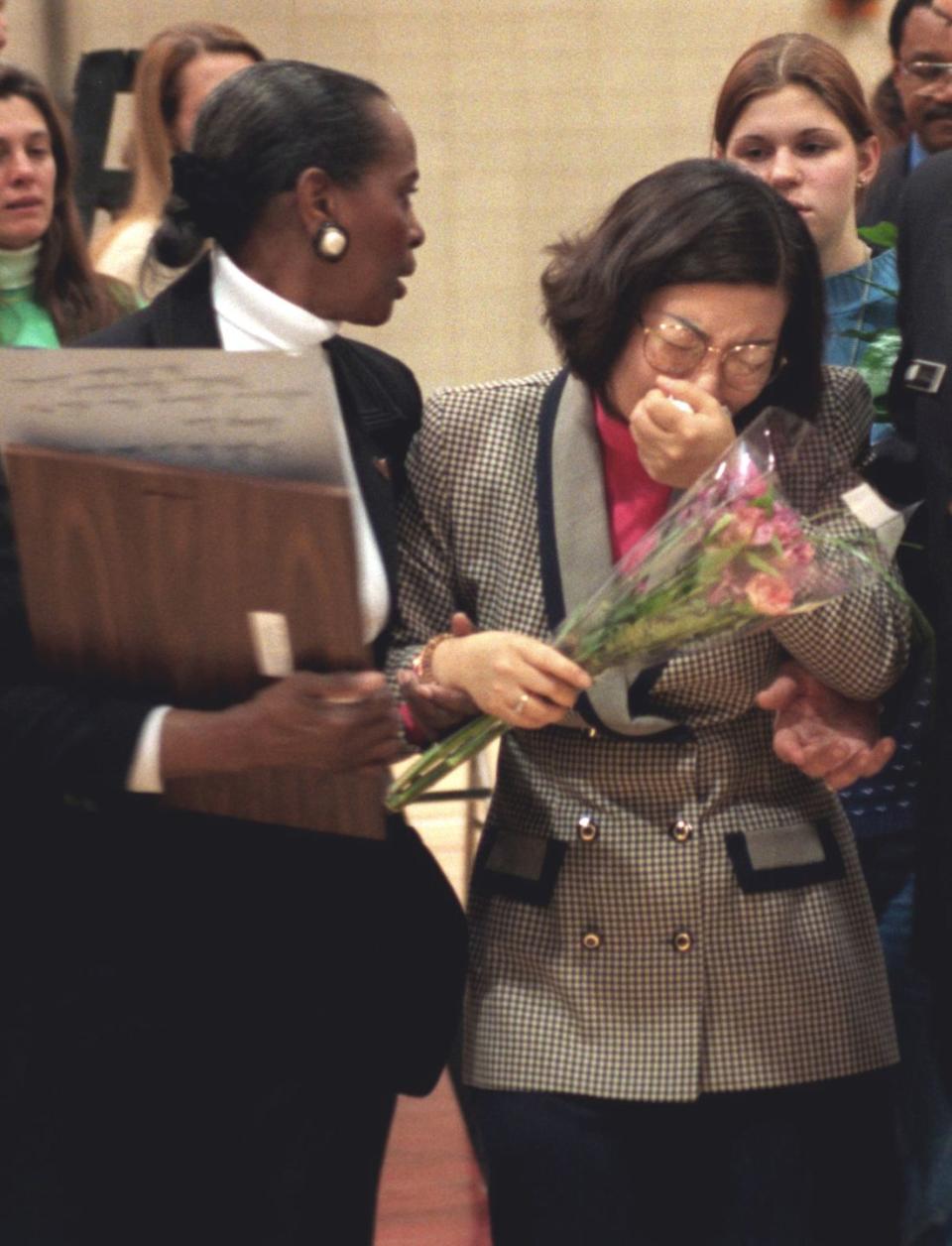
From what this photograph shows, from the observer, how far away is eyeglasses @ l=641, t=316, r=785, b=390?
204 cm

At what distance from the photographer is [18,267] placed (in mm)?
3629

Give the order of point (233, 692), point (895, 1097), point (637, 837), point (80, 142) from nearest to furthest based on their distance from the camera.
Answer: point (233, 692) < point (637, 837) < point (895, 1097) < point (80, 142)

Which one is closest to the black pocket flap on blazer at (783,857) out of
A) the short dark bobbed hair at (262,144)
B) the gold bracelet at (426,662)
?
the gold bracelet at (426,662)

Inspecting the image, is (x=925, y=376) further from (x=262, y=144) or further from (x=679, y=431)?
(x=262, y=144)

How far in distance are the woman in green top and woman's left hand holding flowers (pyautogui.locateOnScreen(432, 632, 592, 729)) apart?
5.96 feet

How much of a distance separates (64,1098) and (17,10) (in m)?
4.75

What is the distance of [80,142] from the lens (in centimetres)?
531

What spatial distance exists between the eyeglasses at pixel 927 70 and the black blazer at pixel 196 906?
6.46 ft

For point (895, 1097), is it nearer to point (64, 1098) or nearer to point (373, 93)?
point (64, 1098)

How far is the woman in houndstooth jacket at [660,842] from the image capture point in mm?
2074

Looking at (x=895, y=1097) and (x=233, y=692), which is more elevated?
(x=233, y=692)

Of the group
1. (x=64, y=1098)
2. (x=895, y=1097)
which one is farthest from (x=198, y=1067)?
(x=895, y=1097)

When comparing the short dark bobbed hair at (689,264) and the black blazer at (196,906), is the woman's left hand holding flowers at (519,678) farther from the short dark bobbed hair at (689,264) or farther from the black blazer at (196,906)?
the short dark bobbed hair at (689,264)

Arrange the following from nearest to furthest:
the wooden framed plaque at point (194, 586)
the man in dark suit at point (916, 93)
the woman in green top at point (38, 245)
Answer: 1. the wooden framed plaque at point (194, 586)
2. the man in dark suit at point (916, 93)
3. the woman in green top at point (38, 245)
